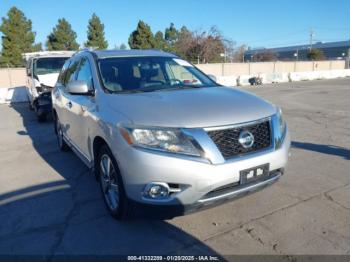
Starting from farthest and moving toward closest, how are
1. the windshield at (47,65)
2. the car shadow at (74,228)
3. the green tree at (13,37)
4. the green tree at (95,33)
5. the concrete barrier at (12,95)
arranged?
the green tree at (95,33) < the green tree at (13,37) < the concrete barrier at (12,95) < the windshield at (47,65) < the car shadow at (74,228)

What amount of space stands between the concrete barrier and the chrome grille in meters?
16.7

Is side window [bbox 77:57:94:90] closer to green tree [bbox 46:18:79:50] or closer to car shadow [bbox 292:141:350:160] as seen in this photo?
car shadow [bbox 292:141:350:160]

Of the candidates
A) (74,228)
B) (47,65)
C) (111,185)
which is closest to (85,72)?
(111,185)

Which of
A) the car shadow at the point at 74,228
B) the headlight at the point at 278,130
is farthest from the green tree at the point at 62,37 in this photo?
the headlight at the point at 278,130

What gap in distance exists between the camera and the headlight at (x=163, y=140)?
2.88 m

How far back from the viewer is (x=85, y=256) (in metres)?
3.01

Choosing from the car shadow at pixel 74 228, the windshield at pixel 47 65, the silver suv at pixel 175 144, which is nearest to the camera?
the silver suv at pixel 175 144

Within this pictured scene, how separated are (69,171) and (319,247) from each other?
12.6 ft

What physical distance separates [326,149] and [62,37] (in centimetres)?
3749

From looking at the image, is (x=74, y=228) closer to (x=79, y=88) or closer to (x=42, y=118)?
(x=79, y=88)

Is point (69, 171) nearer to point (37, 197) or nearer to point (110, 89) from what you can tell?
point (37, 197)

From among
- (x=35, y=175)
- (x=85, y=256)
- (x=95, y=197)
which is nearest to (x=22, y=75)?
(x=35, y=175)

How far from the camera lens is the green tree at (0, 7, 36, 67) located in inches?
Result: 1264

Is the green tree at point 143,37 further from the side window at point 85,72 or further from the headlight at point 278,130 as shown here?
the headlight at point 278,130
